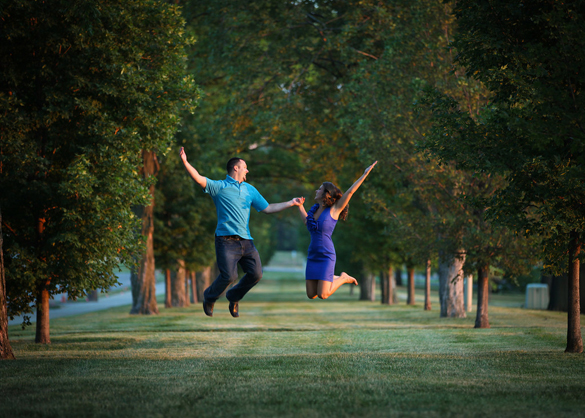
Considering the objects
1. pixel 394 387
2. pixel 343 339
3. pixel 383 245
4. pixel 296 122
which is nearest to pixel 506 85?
pixel 394 387

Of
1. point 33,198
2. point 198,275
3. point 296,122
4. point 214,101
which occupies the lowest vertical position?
point 198,275

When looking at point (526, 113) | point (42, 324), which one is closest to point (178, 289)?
point (42, 324)

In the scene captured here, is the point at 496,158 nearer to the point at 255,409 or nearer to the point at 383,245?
the point at 255,409

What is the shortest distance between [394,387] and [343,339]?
777 centimetres

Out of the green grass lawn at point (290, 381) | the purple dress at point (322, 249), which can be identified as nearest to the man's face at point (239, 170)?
the purple dress at point (322, 249)

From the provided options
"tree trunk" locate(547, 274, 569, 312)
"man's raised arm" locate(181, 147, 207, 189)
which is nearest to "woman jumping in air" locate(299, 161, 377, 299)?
"man's raised arm" locate(181, 147, 207, 189)

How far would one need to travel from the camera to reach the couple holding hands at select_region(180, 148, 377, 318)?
9.59m

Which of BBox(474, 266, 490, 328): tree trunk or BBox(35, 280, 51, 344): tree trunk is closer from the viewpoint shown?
BBox(35, 280, 51, 344): tree trunk

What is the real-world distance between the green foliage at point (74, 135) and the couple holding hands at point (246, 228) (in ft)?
14.6

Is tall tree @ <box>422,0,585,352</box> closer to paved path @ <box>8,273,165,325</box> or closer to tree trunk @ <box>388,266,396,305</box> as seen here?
paved path @ <box>8,273,165,325</box>

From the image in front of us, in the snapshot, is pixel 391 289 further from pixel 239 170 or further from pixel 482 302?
pixel 239 170

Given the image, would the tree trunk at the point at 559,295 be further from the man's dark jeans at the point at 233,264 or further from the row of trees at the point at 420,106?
the man's dark jeans at the point at 233,264

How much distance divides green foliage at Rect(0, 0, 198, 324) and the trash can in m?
25.3

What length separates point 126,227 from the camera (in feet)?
46.2
